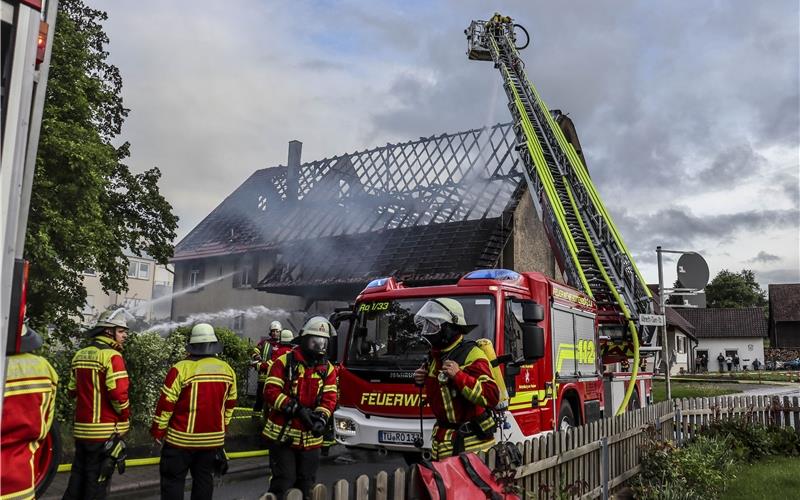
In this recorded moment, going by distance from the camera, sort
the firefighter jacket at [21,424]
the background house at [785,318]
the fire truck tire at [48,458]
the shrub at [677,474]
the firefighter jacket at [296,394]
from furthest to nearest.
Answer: the background house at [785,318] < the shrub at [677,474] < the firefighter jacket at [296,394] < the fire truck tire at [48,458] < the firefighter jacket at [21,424]

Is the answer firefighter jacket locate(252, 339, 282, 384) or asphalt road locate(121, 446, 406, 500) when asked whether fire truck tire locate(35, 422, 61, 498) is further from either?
firefighter jacket locate(252, 339, 282, 384)

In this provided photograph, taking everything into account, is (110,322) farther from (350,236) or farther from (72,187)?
(350,236)

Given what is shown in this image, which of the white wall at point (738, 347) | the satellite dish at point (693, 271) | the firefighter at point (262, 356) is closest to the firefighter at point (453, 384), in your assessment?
the satellite dish at point (693, 271)

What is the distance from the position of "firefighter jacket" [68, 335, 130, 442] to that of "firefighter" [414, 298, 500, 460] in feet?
8.21

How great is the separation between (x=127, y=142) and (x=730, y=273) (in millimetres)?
88851

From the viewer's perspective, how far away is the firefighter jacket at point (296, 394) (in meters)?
5.32

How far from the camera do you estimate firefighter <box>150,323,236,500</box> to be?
496 centimetres

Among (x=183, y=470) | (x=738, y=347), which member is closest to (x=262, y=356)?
(x=183, y=470)

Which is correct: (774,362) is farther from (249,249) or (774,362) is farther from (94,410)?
(94,410)

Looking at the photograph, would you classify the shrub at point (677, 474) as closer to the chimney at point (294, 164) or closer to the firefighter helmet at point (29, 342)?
the firefighter helmet at point (29, 342)

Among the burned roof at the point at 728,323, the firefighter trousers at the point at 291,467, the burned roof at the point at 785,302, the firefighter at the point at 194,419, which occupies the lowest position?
the firefighter trousers at the point at 291,467

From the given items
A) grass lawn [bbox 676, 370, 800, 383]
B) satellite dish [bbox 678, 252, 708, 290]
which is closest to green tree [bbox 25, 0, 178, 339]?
satellite dish [bbox 678, 252, 708, 290]

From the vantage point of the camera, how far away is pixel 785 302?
199ft

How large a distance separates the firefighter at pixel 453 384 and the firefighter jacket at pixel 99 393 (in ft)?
8.21
